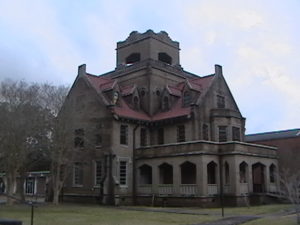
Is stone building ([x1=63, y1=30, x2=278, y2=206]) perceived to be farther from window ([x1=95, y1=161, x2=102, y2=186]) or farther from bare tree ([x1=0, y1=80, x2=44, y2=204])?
bare tree ([x1=0, y1=80, x2=44, y2=204])

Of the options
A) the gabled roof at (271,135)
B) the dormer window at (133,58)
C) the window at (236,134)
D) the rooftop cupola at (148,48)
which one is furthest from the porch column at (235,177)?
the dormer window at (133,58)

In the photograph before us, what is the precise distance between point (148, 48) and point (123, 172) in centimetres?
1469

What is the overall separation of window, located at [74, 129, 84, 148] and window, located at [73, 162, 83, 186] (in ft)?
9.45

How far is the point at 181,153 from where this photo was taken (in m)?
35.7

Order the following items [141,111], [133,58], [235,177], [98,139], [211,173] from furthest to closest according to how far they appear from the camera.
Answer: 1. [133,58]
2. [141,111]
3. [98,139]
4. [211,173]
5. [235,177]

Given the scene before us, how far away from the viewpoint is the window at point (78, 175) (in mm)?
41031

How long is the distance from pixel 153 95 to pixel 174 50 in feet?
28.6

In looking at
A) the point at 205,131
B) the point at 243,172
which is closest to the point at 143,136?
the point at 205,131

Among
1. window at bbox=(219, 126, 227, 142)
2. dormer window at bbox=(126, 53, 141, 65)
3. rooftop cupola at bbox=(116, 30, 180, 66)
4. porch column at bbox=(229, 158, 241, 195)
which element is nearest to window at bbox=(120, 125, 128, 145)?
window at bbox=(219, 126, 227, 142)

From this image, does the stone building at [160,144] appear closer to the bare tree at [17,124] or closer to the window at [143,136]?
the window at [143,136]

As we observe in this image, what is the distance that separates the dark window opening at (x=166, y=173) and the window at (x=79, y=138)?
7770mm

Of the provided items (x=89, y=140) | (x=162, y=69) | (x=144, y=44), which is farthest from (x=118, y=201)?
(x=144, y=44)

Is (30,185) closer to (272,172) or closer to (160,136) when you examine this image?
(160,136)

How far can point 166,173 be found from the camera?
39.5 meters
